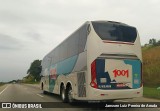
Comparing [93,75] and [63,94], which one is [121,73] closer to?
[93,75]

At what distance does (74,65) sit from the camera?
15703 mm

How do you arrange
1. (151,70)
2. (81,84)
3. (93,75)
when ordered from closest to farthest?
(93,75) < (81,84) < (151,70)

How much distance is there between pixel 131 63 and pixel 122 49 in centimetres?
79

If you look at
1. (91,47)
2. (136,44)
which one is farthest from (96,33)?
(136,44)

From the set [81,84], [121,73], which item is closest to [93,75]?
[81,84]

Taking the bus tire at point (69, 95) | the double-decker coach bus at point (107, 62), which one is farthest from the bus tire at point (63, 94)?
the double-decker coach bus at point (107, 62)

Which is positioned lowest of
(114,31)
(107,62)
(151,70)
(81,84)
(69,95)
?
(69,95)

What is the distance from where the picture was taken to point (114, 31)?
14.0 metres

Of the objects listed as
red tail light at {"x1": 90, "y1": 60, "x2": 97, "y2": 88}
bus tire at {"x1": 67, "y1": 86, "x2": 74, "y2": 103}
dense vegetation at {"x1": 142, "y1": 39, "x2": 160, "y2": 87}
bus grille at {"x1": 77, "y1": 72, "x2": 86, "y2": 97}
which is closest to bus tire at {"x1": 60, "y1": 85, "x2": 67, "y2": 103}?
bus tire at {"x1": 67, "y1": 86, "x2": 74, "y2": 103}

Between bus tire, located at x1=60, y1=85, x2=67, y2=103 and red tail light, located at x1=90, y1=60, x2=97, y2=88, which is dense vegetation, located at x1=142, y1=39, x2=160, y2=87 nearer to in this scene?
bus tire, located at x1=60, y1=85, x2=67, y2=103

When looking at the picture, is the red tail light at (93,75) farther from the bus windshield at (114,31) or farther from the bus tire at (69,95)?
the bus tire at (69,95)

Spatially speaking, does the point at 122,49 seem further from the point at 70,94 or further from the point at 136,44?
the point at 70,94

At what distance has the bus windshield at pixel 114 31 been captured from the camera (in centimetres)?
1378

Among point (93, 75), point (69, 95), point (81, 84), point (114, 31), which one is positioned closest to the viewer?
point (93, 75)
